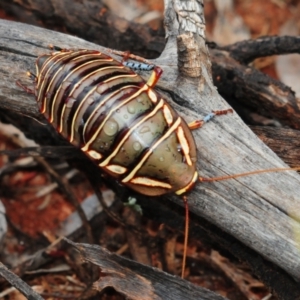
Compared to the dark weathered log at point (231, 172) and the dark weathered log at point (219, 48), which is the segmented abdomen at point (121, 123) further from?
the dark weathered log at point (219, 48)

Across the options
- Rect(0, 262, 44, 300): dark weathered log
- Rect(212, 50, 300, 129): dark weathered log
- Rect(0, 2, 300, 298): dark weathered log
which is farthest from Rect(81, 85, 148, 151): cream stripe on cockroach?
Rect(212, 50, 300, 129): dark weathered log

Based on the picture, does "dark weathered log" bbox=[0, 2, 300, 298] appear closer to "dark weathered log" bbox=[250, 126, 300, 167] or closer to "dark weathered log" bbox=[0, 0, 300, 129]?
"dark weathered log" bbox=[250, 126, 300, 167]

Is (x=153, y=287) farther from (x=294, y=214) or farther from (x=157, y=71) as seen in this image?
(x=157, y=71)

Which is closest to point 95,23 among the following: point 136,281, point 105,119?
point 105,119

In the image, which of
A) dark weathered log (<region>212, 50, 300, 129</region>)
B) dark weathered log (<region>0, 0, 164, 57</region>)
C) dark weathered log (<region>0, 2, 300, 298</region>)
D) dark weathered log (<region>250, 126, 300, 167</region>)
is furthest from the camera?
dark weathered log (<region>0, 0, 164, 57</region>)

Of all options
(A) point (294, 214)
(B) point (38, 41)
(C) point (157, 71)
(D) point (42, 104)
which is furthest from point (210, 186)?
(B) point (38, 41)
